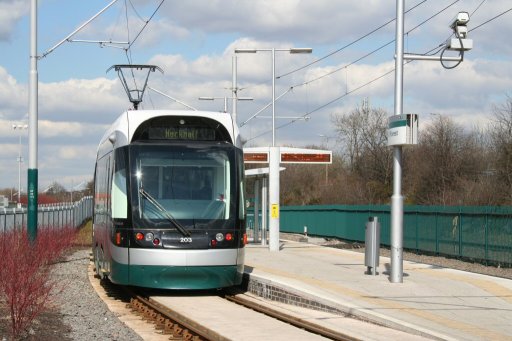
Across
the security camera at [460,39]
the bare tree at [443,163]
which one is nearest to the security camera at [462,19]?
the security camera at [460,39]

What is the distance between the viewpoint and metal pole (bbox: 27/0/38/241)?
886 inches

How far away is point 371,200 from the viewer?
58.7 m

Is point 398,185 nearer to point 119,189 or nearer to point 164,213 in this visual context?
point 164,213

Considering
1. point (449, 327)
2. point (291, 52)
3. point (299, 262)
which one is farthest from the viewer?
point (291, 52)

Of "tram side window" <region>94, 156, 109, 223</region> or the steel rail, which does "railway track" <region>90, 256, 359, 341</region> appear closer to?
the steel rail

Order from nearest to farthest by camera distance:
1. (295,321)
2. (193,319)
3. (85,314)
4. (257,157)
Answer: (295,321), (193,319), (85,314), (257,157)

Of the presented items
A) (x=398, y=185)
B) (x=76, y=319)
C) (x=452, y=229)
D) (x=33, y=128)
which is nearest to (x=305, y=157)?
(x=452, y=229)

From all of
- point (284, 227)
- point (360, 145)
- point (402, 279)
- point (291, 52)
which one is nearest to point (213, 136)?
point (402, 279)

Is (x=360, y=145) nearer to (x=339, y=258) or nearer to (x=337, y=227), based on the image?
(x=337, y=227)

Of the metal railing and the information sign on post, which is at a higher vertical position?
the information sign on post

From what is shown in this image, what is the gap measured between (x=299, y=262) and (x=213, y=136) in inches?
313

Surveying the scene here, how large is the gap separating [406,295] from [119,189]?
5.63 m

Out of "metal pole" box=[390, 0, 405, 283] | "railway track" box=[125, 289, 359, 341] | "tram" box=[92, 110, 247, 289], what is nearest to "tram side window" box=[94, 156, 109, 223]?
"tram" box=[92, 110, 247, 289]

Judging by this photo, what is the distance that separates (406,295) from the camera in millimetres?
15711
